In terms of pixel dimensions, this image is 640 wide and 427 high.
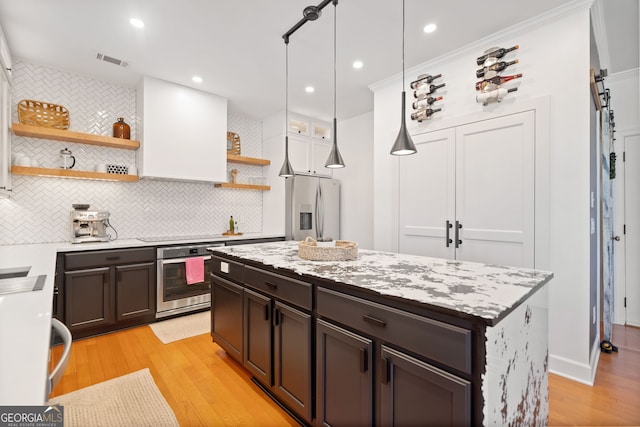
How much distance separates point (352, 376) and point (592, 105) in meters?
2.72

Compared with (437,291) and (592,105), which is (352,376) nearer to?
(437,291)

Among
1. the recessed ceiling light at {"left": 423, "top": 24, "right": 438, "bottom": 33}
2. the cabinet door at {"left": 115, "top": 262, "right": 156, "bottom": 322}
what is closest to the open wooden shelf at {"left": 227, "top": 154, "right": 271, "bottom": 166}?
the cabinet door at {"left": 115, "top": 262, "right": 156, "bottom": 322}

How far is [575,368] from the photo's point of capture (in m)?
2.23

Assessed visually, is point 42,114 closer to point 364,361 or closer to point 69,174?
point 69,174

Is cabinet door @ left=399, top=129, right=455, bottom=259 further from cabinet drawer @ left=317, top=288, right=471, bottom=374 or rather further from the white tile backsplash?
the white tile backsplash

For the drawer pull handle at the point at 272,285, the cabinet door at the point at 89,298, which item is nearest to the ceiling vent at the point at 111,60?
the cabinet door at the point at 89,298

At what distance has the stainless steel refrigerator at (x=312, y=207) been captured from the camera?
4457 millimetres

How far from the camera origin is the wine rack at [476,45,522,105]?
254 centimetres

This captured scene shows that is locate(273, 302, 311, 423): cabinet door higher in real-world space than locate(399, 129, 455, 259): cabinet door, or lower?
lower

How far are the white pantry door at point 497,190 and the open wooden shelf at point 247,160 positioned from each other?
114 inches

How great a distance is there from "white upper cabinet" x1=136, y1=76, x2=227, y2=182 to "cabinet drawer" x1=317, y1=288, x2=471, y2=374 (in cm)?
291

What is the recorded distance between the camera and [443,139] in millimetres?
2949

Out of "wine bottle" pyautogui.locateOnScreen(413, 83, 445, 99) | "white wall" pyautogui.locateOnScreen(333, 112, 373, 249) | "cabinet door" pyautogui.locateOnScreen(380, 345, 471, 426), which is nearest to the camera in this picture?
"cabinet door" pyautogui.locateOnScreen(380, 345, 471, 426)
